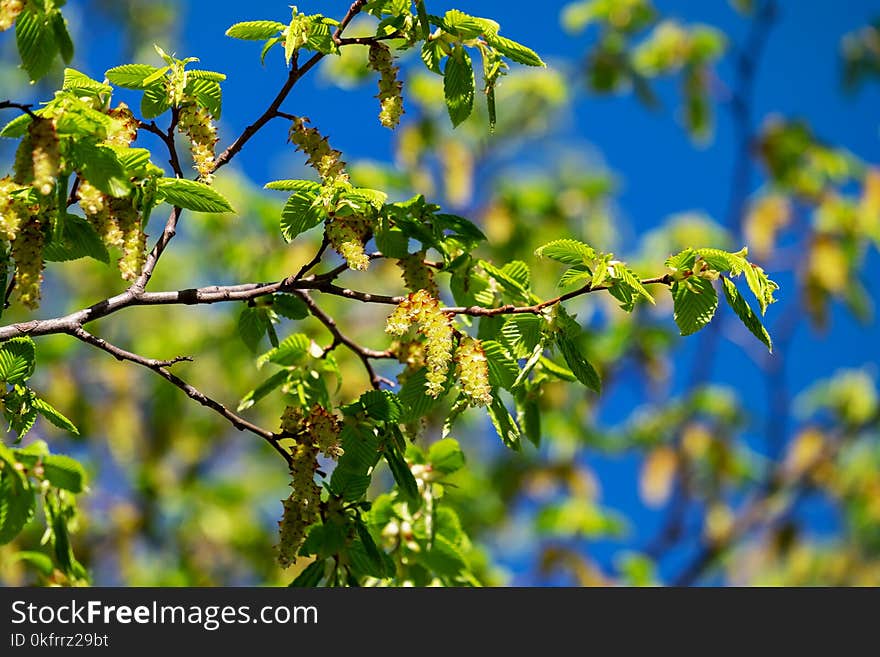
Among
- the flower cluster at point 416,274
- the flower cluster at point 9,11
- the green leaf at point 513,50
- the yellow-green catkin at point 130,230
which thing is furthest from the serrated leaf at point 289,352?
the flower cluster at point 9,11

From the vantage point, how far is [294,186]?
94.2 inches

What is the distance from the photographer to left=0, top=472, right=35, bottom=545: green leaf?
2.35m

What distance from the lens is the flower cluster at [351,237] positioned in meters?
2.36

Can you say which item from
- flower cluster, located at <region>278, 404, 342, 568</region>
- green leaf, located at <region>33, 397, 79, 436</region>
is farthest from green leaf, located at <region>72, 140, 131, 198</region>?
flower cluster, located at <region>278, 404, 342, 568</region>

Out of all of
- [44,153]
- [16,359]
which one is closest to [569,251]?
[44,153]

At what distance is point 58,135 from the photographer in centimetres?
210

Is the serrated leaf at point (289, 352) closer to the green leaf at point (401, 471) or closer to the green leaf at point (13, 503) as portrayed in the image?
the green leaf at point (401, 471)

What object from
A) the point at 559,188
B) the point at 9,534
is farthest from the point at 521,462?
the point at 9,534

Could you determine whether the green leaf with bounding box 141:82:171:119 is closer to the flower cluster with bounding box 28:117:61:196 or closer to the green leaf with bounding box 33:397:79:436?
the flower cluster with bounding box 28:117:61:196

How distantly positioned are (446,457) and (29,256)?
4.75 ft

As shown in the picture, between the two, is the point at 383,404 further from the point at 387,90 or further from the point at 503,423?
the point at 387,90

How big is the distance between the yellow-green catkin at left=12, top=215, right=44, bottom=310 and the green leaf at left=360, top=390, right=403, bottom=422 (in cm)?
79

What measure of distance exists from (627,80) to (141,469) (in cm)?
530
